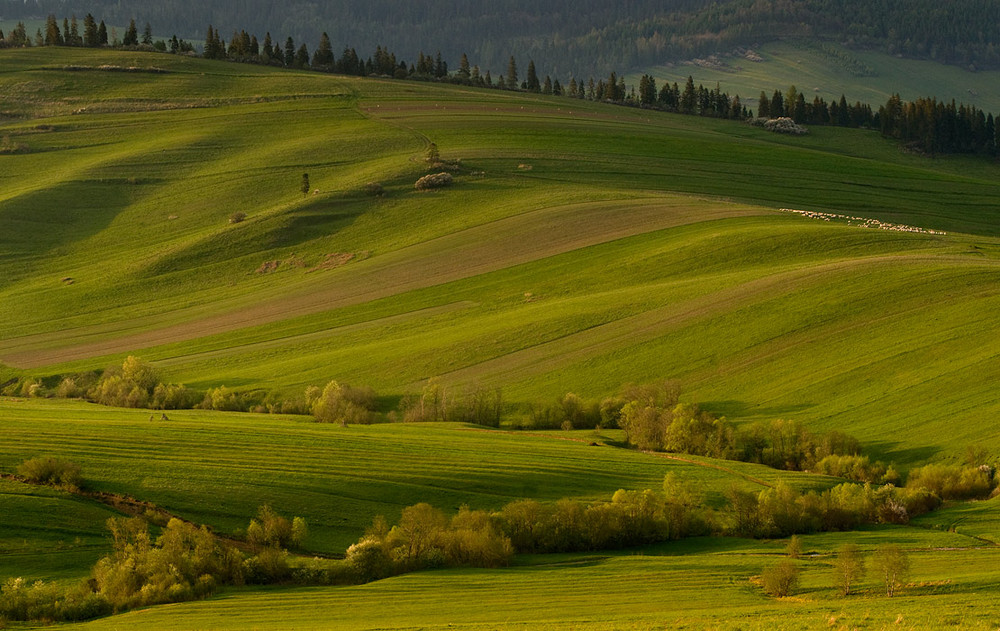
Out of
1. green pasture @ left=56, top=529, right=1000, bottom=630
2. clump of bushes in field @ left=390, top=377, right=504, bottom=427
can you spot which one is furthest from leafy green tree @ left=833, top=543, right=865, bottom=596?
clump of bushes in field @ left=390, top=377, right=504, bottom=427

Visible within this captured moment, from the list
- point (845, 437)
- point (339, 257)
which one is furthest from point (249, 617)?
point (339, 257)

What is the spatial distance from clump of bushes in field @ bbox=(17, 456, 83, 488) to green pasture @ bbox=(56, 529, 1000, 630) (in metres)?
15.5

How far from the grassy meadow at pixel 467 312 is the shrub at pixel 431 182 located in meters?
2.24

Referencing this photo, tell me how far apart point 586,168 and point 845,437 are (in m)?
82.3

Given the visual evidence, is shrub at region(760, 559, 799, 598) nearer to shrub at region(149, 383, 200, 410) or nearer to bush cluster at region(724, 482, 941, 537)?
bush cluster at region(724, 482, 941, 537)

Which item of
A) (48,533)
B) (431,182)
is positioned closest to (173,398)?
(48,533)

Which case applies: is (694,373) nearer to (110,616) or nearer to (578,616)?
(578,616)

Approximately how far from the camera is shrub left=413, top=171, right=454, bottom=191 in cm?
13838

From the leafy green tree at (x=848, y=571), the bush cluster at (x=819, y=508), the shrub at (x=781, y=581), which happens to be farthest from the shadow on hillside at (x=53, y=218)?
the leafy green tree at (x=848, y=571)

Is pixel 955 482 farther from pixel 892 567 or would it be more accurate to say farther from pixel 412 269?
pixel 412 269

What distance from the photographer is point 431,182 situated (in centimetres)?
13862

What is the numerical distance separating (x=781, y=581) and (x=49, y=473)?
39.1 meters

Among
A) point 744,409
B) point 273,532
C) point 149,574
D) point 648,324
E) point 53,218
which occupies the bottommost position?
point 744,409

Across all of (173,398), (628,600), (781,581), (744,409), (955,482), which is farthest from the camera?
(173,398)
